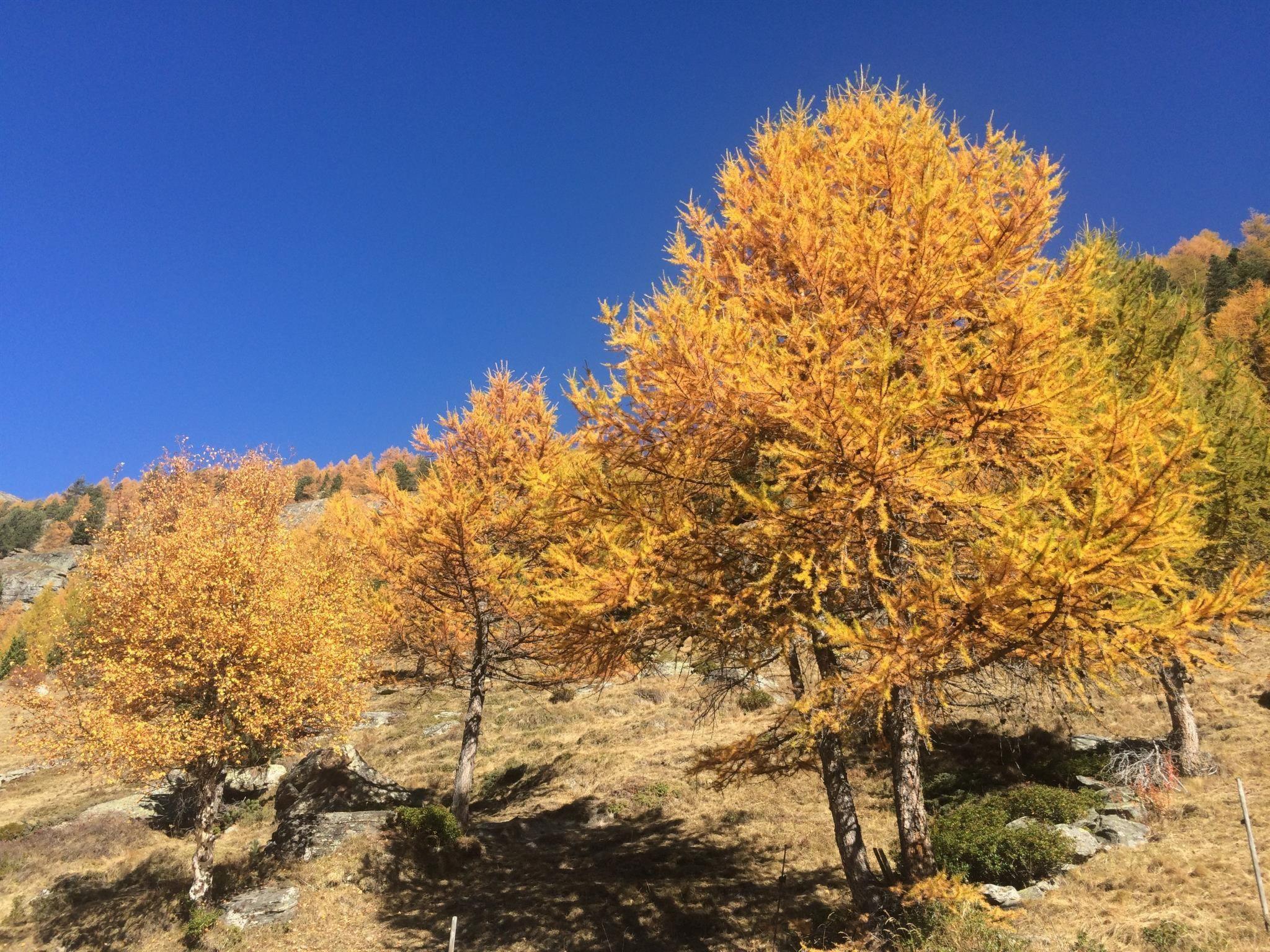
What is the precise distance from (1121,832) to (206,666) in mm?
16992

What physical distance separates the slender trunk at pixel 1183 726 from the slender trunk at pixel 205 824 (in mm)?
19235

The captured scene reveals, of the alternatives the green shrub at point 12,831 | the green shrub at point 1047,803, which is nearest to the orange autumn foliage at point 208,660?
the green shrub at point 12,831

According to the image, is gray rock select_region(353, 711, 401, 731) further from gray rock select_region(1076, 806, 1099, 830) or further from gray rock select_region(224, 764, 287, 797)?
gray rock select_region(1076, 806, 1099, 830)

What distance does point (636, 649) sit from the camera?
7.62 meters

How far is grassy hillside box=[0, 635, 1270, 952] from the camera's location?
A: 8062 mm

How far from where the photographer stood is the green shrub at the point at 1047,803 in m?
10.9

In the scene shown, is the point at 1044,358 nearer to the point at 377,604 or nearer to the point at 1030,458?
the point at 1030,458

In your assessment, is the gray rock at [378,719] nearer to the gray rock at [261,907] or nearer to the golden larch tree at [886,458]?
the gray rock at [261,907]

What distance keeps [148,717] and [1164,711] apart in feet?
78.7

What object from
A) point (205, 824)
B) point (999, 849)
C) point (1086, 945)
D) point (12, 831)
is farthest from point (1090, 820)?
point (12, 831)

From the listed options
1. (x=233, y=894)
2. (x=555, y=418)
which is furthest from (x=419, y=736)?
(x=555, y=418)

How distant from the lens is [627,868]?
12.2m

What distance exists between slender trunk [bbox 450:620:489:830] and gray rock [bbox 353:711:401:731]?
13.7 metres

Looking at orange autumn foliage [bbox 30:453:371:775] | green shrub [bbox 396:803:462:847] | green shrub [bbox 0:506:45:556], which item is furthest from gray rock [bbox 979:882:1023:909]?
green shrub [bbox 0:506:45:556]
